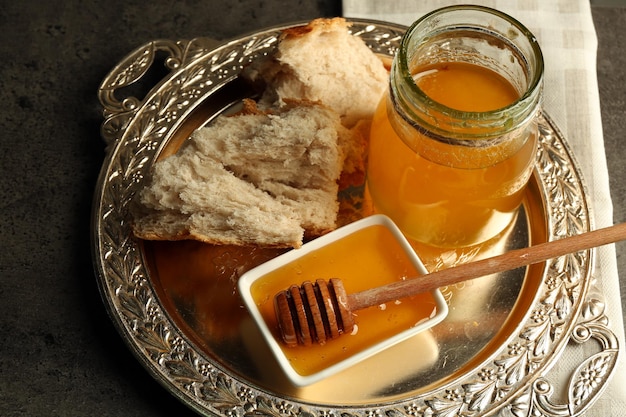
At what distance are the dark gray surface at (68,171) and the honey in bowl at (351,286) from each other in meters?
0.35

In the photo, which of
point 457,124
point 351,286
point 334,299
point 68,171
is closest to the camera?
point 457,124

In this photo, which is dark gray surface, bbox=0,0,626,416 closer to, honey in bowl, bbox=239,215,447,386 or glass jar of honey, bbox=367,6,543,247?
honey in bowl, bbox=239,215,447,386

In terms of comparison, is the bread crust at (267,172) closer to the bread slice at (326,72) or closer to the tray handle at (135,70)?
the bread slice at (326,72)

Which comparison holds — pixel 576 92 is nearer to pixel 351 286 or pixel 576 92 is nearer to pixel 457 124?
pixel 457 124

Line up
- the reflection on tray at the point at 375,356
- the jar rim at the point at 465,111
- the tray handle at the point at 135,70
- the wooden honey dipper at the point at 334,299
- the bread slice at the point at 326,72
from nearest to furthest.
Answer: the jar rim at the point at 465,111 < the wooden honey dipper at the point at 334,299 < the reflection on tray at the point at 375,356 < the bread slice at the point at 326,72 < the tray handle at the point at 135,70

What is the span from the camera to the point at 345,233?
1.89m

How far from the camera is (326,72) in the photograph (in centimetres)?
208

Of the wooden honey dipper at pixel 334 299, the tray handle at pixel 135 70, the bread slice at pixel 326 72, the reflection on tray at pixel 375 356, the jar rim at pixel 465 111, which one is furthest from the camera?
the tray handle at pixel 135 70

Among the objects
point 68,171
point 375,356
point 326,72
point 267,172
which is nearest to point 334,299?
point 375,356

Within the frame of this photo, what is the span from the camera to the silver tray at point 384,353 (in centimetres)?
180

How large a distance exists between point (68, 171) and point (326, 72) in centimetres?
87

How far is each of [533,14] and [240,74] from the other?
3.40 feet

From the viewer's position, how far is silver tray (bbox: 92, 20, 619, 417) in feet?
5.92

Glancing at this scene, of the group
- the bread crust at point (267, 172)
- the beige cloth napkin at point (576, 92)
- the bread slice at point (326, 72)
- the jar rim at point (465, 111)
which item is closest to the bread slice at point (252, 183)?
the bread crust at point (267, 172)
